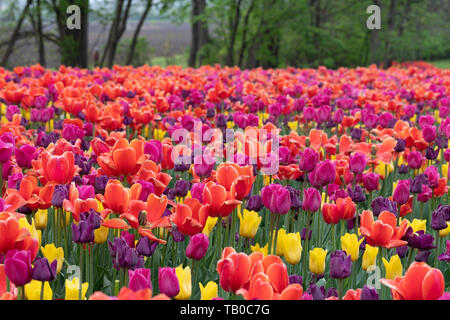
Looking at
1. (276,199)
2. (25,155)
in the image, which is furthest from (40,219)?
(276,199)

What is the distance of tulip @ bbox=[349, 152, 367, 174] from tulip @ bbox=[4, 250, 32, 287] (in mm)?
2026

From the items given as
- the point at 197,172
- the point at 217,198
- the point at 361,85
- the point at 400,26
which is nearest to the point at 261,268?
the point at 217,198

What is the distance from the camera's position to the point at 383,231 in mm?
1879

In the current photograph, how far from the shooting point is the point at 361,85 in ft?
29.5

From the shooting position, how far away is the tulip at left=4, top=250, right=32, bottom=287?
140 cm

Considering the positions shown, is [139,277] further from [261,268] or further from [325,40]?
[325,40]

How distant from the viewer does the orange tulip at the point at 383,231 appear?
1873 mm

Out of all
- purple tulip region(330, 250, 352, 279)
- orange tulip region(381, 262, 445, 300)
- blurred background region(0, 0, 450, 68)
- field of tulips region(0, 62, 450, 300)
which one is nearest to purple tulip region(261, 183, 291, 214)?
field of tulips region(0, 62, 450, 300)

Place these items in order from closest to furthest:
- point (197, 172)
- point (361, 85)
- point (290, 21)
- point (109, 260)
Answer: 1. point (109, 260)
2. point (197, 172)
3. point (361, 85)
4. point (290, 21)

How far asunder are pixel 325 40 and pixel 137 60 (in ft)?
31.9

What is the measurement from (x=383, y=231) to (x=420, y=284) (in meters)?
0.56

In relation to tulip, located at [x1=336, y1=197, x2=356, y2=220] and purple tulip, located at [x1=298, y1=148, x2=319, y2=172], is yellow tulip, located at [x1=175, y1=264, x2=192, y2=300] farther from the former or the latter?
purple tulip, located at [x1=298, y1=148, x2=319, y2=172]

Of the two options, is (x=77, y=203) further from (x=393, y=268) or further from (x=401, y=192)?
(x=401, y=192)

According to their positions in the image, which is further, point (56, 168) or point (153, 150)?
point (153, 150)
